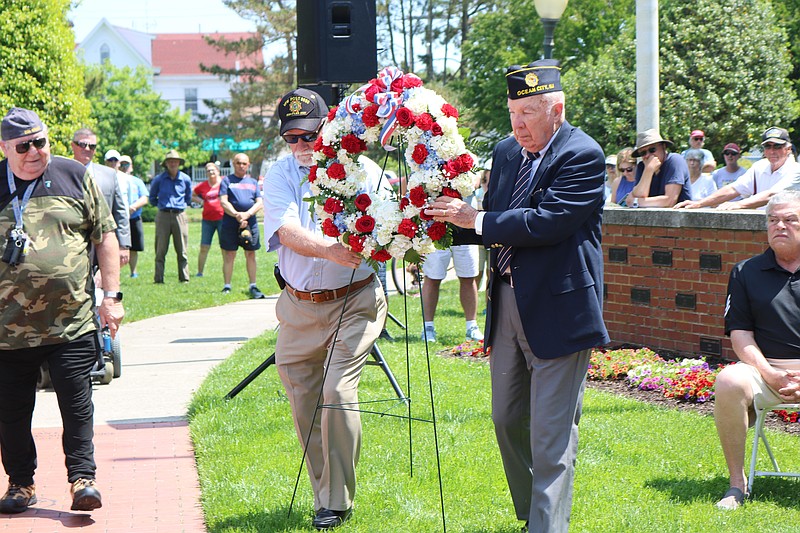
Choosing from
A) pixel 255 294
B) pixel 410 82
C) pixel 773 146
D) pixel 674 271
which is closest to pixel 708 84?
pixel 255 294

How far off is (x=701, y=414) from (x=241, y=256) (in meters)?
18.2

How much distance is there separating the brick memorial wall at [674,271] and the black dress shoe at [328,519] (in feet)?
15.8

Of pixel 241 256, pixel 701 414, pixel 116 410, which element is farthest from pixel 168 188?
pixel 701 414

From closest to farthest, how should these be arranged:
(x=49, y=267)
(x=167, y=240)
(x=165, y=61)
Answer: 1. (x=49, y=267)
2. (x=167, y=240)
3. (x=165, y=61)

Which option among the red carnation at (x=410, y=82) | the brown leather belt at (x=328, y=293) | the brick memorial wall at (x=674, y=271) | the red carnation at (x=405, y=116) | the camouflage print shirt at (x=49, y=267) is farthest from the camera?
the brick memorial wall at (x=674, y=271)

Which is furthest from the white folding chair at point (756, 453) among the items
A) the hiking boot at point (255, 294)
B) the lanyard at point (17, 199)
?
the hiking boot at point (255, 294)

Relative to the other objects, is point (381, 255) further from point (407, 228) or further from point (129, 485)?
point (129, 485)

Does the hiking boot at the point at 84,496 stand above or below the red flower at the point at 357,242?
below

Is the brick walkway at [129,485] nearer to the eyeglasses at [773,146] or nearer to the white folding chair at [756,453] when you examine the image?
the white folding chair at [756,453]

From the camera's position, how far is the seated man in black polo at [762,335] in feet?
18.3

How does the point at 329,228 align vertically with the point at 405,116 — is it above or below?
below

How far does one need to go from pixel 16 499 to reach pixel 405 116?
3215mm

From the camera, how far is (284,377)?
18.4 feet

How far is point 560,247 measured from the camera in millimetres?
4508
